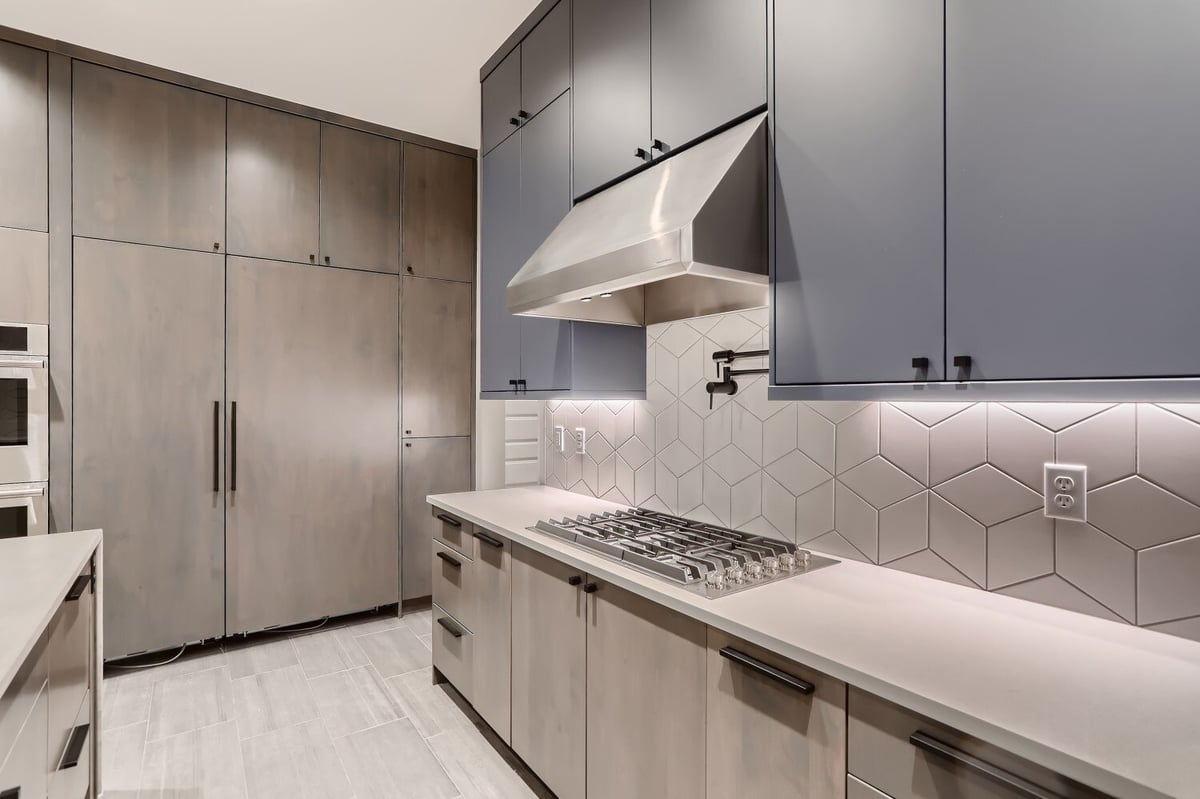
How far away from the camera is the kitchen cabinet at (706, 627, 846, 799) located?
42.4 inches

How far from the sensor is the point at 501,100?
285 cm

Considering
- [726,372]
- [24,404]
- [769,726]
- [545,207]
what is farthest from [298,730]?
[545,207]

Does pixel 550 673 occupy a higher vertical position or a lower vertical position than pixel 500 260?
lower

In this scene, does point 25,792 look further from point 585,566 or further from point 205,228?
point 205,228

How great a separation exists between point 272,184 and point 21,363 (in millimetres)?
1394

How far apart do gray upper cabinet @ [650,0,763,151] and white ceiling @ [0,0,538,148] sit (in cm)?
100

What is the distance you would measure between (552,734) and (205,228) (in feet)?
9.56

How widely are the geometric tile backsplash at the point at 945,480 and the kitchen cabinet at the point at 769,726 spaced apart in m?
0.61

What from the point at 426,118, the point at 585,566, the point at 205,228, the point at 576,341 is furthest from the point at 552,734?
the point at 426,118

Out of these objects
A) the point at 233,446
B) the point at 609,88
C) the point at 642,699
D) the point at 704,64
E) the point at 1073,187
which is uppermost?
the point at 609,88

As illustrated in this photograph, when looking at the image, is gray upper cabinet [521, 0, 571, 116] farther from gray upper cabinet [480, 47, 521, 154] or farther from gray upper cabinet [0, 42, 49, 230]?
gray upper cabinet [0, 42, 49, 230]

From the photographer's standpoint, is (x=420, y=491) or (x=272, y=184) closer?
(x=272, y=184)

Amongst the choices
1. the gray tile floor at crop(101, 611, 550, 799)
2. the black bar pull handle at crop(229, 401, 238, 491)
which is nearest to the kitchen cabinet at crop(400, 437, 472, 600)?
the gray tile floor at crop(101, 611, 550, 799)

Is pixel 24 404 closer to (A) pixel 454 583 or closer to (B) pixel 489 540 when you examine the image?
(A) pixel 454 583
